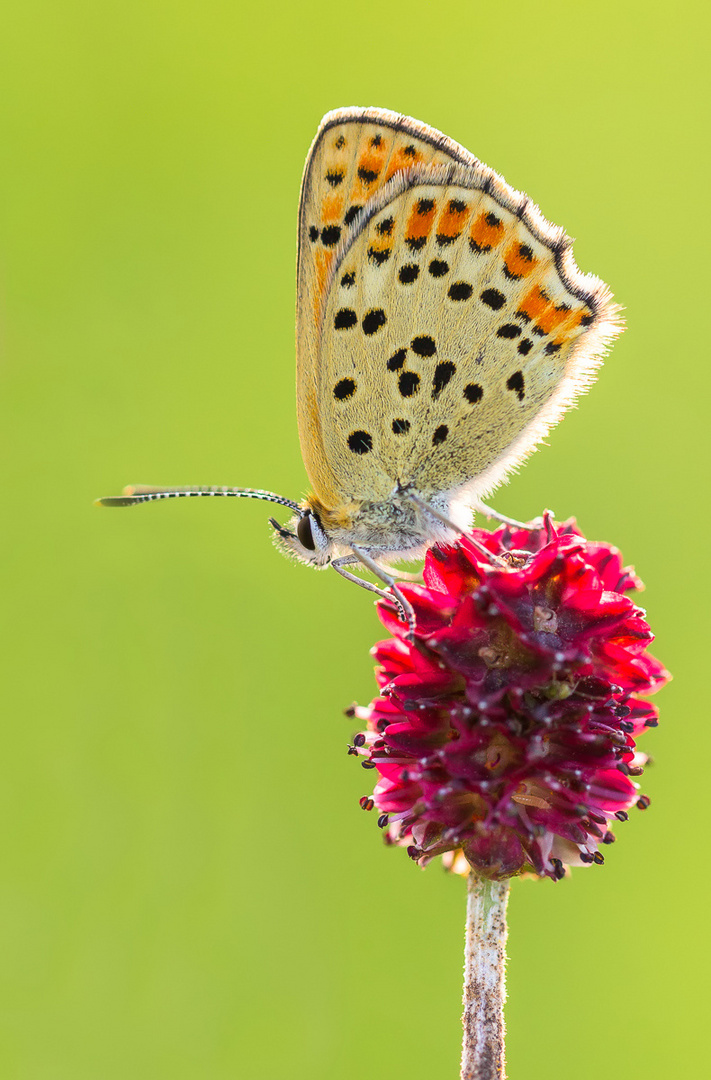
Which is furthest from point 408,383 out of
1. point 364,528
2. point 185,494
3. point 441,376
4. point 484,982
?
point 484,982

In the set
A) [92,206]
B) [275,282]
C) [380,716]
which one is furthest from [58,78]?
[380,716]

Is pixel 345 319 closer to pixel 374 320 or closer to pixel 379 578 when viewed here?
pixel 374 320

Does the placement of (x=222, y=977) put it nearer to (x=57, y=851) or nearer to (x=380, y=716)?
(x=57, y=851)

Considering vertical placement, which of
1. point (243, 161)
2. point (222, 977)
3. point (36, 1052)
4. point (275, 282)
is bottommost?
point (36, 1052)

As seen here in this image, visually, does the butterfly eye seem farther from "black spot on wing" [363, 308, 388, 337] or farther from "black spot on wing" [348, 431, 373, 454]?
"black spot on wing" [363, 308, 388, 337]

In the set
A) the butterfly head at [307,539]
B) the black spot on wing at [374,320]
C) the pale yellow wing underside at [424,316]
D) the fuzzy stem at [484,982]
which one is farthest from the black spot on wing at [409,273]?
the fuzzy stem at [484,982]

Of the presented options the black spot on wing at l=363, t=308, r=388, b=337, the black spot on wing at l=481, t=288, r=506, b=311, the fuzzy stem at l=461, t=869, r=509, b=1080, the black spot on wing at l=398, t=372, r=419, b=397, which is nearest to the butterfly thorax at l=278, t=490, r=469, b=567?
the black spot on wing at l=398, t=372, r=419, b=397
